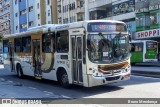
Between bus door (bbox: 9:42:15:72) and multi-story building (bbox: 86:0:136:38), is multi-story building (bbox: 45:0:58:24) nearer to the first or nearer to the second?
multi-story building (bbox: 86:0:136:38)

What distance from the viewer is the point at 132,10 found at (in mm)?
46969

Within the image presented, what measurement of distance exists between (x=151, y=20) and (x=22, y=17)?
5057 cm

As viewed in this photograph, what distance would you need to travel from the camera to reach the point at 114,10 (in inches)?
2005

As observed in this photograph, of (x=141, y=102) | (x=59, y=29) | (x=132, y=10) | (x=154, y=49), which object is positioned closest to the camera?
(x=141, y=102)

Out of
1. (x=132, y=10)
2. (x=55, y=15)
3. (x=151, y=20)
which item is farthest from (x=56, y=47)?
(x=55, y=15)

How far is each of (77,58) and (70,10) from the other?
Answer: 52280mm

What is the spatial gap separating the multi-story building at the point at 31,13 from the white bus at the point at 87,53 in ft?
163

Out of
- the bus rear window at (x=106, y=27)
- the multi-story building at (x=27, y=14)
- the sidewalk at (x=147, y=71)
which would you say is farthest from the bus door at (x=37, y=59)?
the multi-story building at (x=27, y=14)

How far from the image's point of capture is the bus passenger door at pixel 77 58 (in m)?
12.9

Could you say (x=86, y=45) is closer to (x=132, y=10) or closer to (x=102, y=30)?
(x=102, y=30)

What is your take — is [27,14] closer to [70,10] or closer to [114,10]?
Result: [70,10]

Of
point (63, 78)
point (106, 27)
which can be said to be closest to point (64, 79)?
point (63, 78)

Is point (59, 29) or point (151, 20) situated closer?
point (59, 29)

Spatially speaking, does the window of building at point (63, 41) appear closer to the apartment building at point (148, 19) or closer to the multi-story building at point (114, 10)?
the apartment building at point (148, 19)
